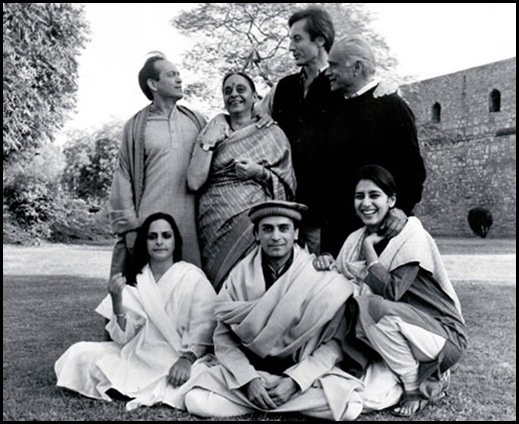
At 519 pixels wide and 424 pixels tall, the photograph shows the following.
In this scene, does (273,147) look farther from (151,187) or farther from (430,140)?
(430,140)

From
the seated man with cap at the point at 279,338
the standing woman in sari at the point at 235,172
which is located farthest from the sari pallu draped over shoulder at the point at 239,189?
the seated man with cap at the point at 279,338

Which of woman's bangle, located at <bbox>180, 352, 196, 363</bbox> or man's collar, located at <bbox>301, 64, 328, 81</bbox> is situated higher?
man's collar, located at <bbox>301, 64, 328, 81</bbox>

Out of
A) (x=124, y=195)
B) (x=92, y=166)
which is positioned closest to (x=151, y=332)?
(x=124, y=195)

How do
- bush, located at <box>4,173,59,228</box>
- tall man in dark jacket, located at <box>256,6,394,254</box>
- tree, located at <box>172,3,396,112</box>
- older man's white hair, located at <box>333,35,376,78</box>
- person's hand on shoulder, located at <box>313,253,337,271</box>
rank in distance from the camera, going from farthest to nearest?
bush, located at <box>4,173,59,228</box>
tree, located at <box>172,3,396,112</box>
tall man in dark jacket, located at <box>256,6,394,254</box>
older man's white hair, located at <box>333,35,376,78</box>
person's hand on shoulder, located at <box>313,253,337,271</box>

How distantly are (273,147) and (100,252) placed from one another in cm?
1429

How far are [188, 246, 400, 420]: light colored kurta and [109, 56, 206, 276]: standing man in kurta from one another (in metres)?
0.94

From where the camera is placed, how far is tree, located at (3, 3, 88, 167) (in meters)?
17.9

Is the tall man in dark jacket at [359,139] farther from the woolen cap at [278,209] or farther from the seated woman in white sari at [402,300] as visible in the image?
the woolen cap at [278,209]

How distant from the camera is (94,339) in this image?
6203 millimetres

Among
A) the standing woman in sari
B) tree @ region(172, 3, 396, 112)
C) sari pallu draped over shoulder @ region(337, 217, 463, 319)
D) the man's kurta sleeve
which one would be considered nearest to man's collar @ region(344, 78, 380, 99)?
the standing woman in sari

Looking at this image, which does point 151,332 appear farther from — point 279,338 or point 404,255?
point 404,255

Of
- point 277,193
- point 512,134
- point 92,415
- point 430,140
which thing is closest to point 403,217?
point 277,193

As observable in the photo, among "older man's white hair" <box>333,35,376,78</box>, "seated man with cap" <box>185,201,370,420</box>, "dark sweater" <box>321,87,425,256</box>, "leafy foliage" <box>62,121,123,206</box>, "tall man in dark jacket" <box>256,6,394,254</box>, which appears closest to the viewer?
"seated man with cap" <box>185,201,370,420</box>

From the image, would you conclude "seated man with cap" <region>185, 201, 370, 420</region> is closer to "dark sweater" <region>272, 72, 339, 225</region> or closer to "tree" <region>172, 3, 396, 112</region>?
"dark sweater" <region>272, 72, 339, 225</region>
